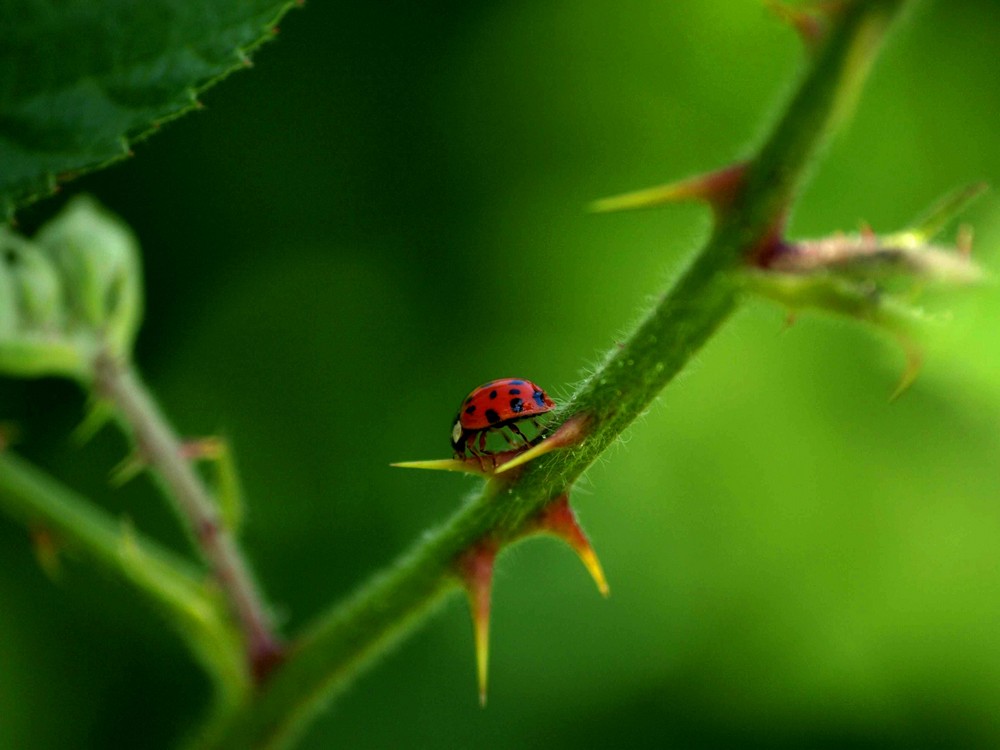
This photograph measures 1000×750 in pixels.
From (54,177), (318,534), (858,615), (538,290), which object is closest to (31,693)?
(318,534)

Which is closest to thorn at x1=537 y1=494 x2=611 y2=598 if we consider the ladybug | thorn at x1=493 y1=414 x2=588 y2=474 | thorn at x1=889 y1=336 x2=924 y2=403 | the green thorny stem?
the green thorny stem

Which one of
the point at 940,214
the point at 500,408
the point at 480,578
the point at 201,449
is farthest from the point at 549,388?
the point at 940,214

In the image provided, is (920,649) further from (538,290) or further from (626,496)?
(538,290)

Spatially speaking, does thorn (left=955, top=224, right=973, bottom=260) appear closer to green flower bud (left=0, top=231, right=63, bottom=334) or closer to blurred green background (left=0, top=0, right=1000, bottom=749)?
green flower bud (left=0, top=231, right=63, bottom=334)

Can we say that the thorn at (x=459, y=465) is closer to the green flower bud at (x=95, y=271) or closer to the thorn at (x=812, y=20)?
the thorn at (x=812, y=20)

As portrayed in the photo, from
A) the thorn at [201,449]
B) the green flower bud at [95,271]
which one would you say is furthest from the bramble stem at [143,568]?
the green flower bud at [95,271]

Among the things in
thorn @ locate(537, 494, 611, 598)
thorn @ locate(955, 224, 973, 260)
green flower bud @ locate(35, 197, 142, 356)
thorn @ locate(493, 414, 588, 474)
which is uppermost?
green flower bud @ locate(35, 197, 142, 356)
